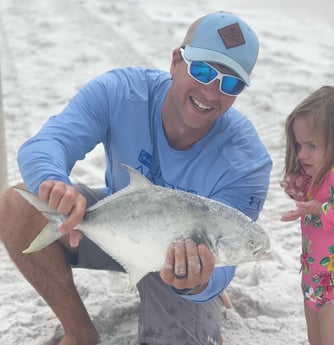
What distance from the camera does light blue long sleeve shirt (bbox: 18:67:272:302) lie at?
7.75 feet

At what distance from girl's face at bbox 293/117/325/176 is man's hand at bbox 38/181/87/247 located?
86 cm

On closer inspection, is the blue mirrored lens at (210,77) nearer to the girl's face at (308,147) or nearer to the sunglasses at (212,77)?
the sunglasses at (212,77)

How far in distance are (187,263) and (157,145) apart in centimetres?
69

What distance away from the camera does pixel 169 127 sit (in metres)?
2.47

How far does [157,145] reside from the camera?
97.0 inches

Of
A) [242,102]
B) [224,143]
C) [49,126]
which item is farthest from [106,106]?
[242,102]

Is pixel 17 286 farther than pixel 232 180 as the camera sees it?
Yes

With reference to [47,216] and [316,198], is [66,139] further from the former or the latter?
[316,198]

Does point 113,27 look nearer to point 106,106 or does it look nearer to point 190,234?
point 106,106

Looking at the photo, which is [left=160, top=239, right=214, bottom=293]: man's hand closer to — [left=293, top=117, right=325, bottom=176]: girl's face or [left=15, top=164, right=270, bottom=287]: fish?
[left=15, top=164, right=270, bottom=287]: fish

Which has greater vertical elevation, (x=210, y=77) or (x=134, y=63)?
(x=210, y=77)

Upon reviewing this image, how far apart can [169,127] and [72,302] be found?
0.79 m

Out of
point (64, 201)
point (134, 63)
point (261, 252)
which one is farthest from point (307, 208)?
point (134, 63)

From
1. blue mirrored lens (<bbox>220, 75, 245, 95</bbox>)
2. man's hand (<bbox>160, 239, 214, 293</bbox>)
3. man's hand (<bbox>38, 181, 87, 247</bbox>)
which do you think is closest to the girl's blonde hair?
blue mirrored lens (<bbox>220, 75, 245, 95</bbox>)
